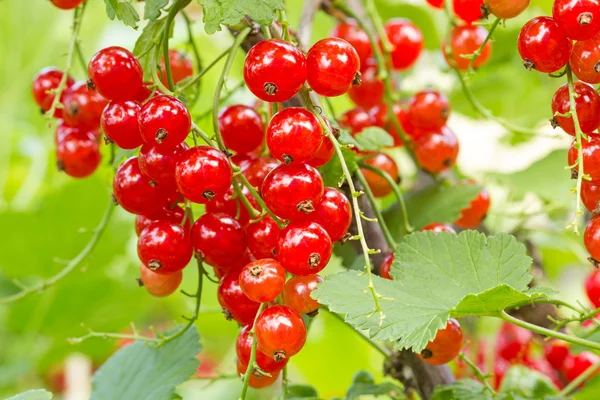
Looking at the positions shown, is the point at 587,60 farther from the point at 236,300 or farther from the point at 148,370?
the point at 148,370

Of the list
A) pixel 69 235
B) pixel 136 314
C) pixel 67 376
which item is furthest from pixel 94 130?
pixel 67 376

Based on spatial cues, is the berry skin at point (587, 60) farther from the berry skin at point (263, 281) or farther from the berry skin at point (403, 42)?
the berry skin at point (403, 42)

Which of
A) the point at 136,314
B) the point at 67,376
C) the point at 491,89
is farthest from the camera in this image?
the point at 67,376

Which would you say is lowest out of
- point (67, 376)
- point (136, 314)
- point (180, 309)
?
point (67, 376)

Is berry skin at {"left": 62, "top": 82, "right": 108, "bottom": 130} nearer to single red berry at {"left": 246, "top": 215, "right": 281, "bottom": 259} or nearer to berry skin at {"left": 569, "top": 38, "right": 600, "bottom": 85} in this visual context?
single red berry at {"left": 246, "top": 215, "right": 281, "bottom": 259}

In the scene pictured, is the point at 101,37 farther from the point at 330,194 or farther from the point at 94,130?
the point at 330,194

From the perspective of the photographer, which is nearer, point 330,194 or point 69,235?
point 330,194

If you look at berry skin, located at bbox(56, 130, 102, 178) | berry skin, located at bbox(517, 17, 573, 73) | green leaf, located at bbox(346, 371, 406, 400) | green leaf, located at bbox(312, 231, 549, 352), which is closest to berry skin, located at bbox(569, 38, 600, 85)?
berry skin, located at bbox(517, 17, 573, 73)
